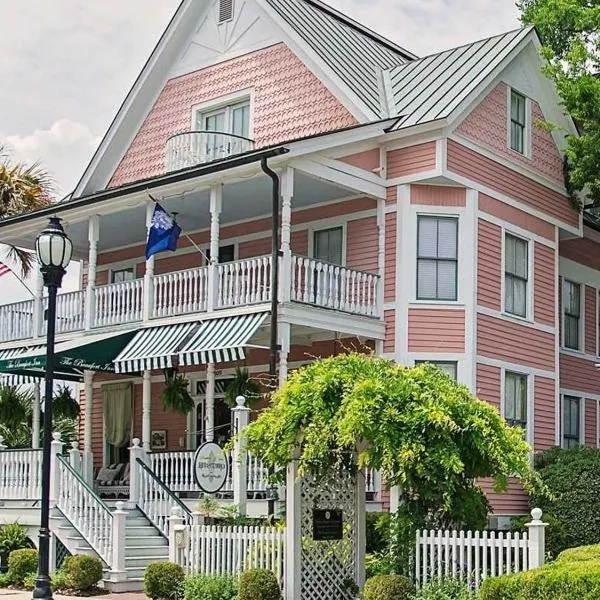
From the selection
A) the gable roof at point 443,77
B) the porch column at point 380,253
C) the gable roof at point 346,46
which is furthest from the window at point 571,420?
the gable roof at point 346,46

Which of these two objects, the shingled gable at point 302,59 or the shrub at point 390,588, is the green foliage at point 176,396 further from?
the shrub at point 390,588

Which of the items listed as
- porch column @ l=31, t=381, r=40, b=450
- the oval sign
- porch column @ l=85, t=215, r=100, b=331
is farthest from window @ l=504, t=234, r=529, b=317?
porch column @ l=31, t=381, r=40, b=450

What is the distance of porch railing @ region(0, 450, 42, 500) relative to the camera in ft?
73.5

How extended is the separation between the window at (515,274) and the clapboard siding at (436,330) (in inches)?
73.2

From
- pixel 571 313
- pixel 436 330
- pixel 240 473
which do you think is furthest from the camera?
pixel 571 313

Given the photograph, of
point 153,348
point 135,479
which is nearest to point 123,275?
point 153,348

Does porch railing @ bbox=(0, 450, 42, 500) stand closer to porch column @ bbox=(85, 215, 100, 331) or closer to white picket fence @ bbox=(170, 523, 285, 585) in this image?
porch column @ bbox=(85, 215, 100, 331)

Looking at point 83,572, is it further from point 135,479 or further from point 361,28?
point 361,28

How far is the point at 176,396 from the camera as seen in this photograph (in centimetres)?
2522

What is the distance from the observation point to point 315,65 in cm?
2527

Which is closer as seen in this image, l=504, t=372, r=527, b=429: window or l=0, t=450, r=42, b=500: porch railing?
l=0, t=450, r=42, b=500: porch railing

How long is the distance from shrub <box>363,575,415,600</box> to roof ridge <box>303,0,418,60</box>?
17321mm

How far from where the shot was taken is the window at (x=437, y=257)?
23406mm

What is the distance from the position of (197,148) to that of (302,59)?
121 inches
